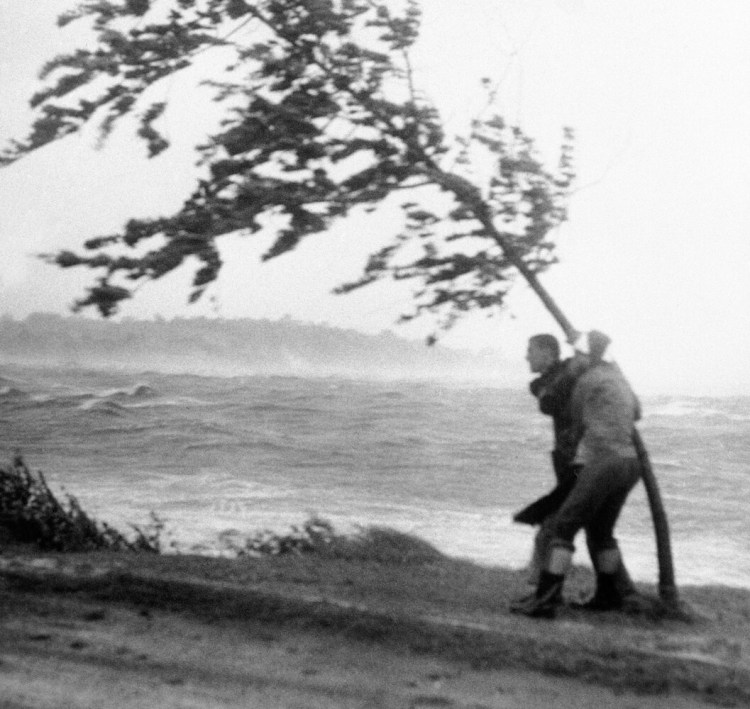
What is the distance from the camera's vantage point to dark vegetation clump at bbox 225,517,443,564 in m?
13.5

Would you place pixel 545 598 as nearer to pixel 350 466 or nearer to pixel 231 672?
pixel 231 672

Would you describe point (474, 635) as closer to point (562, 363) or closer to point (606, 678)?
point (606, 678)

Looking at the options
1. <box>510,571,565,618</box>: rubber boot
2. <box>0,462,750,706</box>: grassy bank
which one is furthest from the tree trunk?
<box>510,571,565,618</box>: rubber boot

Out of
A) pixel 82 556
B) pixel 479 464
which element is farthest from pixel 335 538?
pixel 479 464

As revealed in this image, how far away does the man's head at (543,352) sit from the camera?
9062 millimetres

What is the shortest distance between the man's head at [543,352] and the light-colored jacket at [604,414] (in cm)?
35

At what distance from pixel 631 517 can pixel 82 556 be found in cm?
2087

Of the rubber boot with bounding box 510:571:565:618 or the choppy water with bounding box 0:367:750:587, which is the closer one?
the rubber boot with bounding box 510:571:565:618

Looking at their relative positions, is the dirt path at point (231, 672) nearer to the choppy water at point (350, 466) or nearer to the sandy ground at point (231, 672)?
the sandy ground at point (231, 672)

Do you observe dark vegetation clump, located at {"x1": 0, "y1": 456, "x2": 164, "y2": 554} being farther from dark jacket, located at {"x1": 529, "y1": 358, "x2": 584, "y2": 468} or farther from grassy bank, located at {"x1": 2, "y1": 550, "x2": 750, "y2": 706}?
dark jacket, located at {"x1": 529, "y1": 358, "x2": 584, "y2": 468}

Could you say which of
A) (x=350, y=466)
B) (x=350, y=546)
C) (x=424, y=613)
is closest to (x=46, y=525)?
(x=350, y=546)

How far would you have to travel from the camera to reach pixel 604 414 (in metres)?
8.66

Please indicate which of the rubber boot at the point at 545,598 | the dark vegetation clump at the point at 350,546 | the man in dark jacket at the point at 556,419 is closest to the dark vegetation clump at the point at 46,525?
the dark vegetation clump at the point at 350,546

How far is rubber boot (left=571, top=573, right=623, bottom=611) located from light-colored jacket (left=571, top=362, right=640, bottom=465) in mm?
1088
